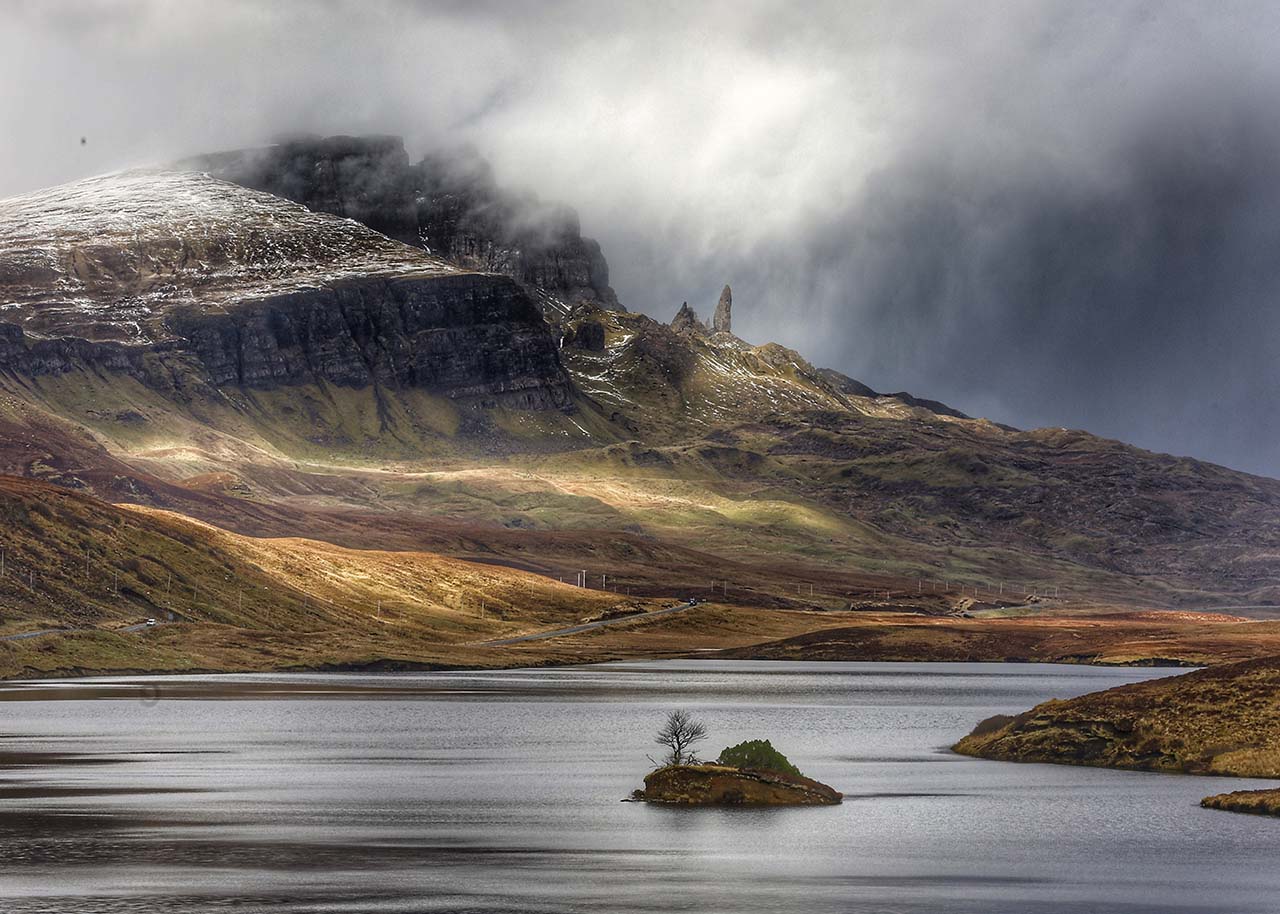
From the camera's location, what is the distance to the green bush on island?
7194 cm

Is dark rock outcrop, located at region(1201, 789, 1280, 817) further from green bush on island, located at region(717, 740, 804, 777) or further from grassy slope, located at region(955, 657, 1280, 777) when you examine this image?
green bush on island, located at region(717, 740, 804, 777)

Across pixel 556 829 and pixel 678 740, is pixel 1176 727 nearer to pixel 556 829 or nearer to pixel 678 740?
pixel 678 740

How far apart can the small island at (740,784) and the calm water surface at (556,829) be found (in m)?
1.45

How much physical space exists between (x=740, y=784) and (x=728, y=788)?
0.61 meters

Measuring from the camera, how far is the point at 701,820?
217ft

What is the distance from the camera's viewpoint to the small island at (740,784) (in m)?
70.6

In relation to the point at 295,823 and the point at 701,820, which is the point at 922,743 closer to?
the point at 701,820

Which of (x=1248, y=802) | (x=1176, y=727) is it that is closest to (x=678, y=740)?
(x=1176, y=727)

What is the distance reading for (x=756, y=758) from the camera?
72062 mm

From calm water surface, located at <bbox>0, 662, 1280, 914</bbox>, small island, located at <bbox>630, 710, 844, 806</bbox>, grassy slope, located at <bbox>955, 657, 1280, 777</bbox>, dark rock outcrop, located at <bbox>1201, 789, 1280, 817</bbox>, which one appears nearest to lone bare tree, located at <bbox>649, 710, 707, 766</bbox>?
calm water surface, located at <bbox>0, 662, 1280, 914</bbox>

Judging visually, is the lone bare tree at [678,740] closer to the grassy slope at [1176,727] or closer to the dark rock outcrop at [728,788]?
the dark rock outcrop at [728,788]

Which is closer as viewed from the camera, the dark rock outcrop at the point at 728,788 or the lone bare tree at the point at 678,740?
the dark rock outcrop at the point at 728,788

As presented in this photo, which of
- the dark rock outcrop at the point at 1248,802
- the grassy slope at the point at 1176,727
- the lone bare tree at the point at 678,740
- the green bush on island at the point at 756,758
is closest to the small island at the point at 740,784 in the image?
the green bush on island at the point at 756,758

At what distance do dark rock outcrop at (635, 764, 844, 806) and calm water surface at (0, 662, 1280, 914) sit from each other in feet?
4.64
